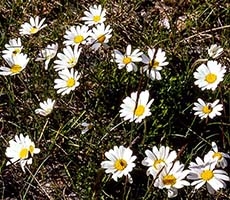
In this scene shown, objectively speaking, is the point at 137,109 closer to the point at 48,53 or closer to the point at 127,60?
the point at 127,60

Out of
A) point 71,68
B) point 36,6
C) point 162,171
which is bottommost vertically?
point 162,171

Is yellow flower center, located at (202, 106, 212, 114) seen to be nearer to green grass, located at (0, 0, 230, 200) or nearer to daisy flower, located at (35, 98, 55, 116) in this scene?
green grass, located at (0, 0, 230, 200)

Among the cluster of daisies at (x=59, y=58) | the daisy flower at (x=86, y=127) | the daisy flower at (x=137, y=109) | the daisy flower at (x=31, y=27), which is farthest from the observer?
the daisy flower at (x=31, y=27)

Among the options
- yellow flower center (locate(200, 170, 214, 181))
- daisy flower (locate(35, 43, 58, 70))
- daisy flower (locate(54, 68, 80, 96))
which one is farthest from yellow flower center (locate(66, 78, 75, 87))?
yellow flower center (locate(200, 170, 214, 181))

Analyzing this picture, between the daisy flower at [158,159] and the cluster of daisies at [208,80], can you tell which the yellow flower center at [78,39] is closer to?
the cluster of daisies at [208,80]

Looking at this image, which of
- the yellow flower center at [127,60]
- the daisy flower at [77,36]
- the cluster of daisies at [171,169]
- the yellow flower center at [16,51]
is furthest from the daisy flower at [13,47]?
the cluster of daisies at [171,169]

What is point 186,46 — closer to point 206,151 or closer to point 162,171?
point 206,151

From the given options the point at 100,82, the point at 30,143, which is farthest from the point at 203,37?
the point at 30,143
